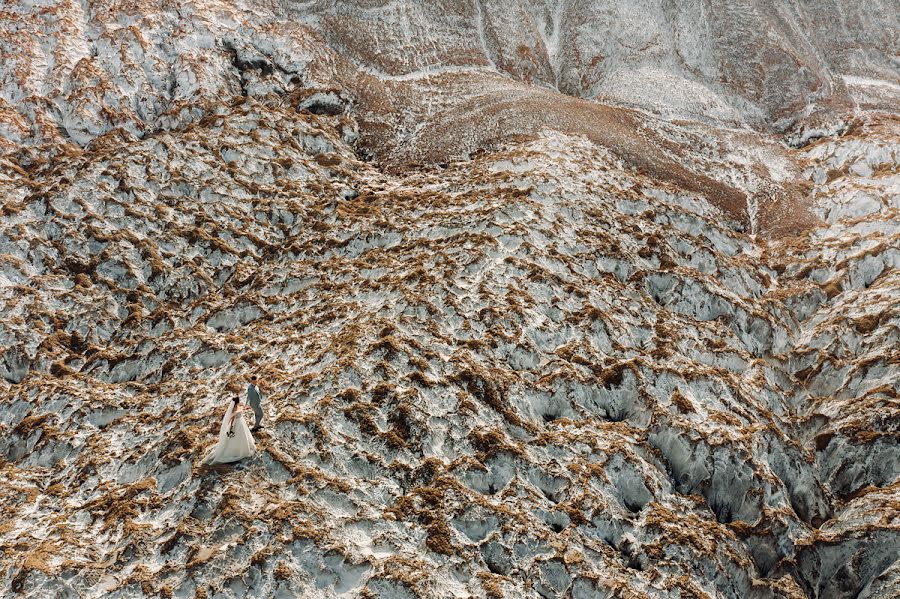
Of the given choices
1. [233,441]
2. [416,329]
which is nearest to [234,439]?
[233,441]

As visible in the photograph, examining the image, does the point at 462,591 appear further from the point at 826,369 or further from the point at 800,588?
the point at 826,369

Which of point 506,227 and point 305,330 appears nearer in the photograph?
point 305,330

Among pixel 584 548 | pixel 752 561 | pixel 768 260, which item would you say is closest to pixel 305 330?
pixel 584 548

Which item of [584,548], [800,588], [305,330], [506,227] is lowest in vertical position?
[800,588]

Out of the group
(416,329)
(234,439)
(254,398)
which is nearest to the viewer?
(234,439)

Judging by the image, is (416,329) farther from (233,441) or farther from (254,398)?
(233,441)

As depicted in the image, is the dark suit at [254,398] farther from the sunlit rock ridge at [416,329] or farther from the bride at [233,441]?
the sunlit rock ridge at [416,329]
